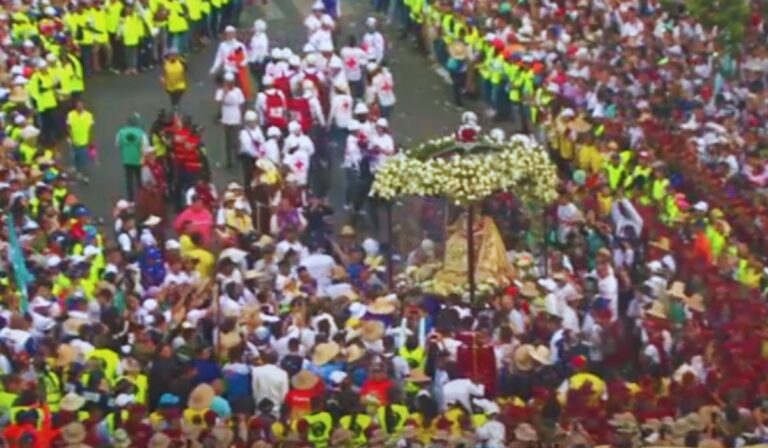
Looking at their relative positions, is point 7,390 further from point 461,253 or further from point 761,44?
point 761,44

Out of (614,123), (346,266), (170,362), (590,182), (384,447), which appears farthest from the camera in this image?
(614,123)

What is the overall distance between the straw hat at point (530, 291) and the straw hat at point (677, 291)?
117 centimetres

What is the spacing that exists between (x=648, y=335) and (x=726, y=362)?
1166 millimetres

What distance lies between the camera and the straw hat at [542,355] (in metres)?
16.4

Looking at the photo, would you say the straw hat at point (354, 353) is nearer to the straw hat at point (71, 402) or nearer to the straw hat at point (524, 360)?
the straw hat at point (524, 360)

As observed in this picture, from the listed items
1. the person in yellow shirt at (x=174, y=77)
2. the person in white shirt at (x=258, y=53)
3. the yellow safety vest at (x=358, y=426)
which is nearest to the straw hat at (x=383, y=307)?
the yellow safety vest at (x=358, y=426)

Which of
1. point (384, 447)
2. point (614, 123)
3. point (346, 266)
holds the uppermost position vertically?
point (614, 123)

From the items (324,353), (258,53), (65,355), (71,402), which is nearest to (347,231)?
(324,353)

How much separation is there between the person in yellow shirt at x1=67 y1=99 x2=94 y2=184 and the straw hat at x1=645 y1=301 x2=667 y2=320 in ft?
25.7

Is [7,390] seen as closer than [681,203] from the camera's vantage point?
Yes

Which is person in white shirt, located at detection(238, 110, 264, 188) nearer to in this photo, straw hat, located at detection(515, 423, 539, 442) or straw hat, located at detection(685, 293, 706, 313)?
straw hat, located at detection(685, 293, 706, 313)

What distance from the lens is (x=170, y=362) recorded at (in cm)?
1608

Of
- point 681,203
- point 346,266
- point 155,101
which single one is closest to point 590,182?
point 681,203

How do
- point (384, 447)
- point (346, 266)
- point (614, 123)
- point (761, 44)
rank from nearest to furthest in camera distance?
point (384, 447)
point (346, 266)
point (614, 123)
point (761, 44)
